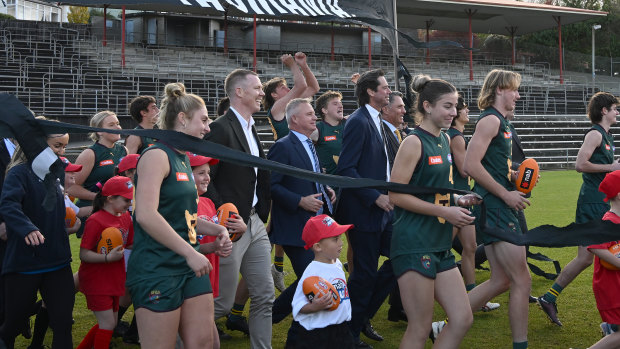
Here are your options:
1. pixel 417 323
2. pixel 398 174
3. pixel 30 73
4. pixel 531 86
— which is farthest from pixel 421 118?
pixel 531 86

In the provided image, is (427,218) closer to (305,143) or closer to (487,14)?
(305,143)

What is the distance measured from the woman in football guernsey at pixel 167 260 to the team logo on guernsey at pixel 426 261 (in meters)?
1.29

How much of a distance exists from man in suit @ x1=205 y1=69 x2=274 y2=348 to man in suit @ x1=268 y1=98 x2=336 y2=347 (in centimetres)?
35

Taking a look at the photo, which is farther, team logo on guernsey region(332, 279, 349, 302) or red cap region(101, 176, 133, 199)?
red cap region(101, 176, 133, 199)

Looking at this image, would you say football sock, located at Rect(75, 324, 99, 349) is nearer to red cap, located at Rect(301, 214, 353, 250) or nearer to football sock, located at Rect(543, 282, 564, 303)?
red cap, located at Rect(301, 214, 353, 250)

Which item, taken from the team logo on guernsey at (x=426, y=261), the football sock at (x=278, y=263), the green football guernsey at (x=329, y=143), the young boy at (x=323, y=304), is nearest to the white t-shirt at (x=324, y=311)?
the young boy at (x=323, y=304)

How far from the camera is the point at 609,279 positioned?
4.60 m

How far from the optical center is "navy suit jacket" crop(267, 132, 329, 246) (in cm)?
553

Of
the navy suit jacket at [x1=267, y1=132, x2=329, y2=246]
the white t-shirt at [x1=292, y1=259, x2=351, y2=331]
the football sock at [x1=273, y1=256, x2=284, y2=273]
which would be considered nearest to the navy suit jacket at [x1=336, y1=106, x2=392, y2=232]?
the navy suit jacket at [x1=267, y1=132, x2=329, y2=246]

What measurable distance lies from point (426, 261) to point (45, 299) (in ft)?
8.51

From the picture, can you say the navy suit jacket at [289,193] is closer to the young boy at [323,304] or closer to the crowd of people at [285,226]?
the crowd of people at [285,226]

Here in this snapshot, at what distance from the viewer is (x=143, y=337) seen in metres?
3.59

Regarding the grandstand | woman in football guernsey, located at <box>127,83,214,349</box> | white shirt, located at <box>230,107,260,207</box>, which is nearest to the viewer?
woman in football guernsey, located at <box>127,83,214,349</box>

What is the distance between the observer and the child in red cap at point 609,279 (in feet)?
14.7
